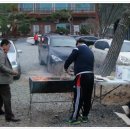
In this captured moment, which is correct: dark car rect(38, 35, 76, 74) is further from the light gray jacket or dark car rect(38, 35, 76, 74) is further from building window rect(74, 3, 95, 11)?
building window rect(74, 3, 95, 11)

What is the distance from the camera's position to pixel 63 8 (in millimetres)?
46062

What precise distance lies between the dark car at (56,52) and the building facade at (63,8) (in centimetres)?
2405

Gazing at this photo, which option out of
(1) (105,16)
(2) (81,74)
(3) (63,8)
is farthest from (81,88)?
(3) (63,8)

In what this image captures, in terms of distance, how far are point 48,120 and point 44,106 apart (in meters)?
1.33

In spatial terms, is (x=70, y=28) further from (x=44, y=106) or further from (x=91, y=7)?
(x=44, y=106)

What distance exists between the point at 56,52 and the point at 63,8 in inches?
1178

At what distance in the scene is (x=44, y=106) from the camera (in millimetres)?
9812

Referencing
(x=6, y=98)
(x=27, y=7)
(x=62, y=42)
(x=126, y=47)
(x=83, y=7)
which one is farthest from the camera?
(x=83, y=7)

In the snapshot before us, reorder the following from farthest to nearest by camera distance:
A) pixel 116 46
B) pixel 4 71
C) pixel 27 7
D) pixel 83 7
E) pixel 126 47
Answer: pixel 83 7, pixel 27 7, pixel 126 47, pixel 116 46, pixel 4 71

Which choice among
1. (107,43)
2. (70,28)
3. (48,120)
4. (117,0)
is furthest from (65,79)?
(70,28)

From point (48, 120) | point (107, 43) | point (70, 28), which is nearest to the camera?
point (48, 120)

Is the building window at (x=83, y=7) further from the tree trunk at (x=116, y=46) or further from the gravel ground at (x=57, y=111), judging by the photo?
the gravel ground at (x=57, y=111)

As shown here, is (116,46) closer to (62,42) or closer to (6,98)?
(6,98)

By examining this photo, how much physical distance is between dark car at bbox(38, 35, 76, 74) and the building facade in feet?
78.9
